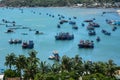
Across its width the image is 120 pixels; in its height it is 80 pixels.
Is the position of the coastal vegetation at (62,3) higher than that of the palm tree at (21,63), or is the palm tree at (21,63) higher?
the coastal vegetation at (62,3)

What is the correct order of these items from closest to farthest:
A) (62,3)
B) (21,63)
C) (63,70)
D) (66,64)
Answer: (63,70) < (66,64) < (21,63) < (62,3)

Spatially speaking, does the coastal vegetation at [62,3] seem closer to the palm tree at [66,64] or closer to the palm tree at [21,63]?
the palm tree at [66,64]

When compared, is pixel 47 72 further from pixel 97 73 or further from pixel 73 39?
pixel 73 39

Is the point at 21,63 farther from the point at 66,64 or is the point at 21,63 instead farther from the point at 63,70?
the point at 66,64

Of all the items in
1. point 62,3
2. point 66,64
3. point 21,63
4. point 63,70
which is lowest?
point 63,70

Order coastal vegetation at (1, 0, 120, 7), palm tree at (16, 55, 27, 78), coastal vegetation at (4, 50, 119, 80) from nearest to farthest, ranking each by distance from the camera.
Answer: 1. coastal vegetation at (4, 50, 119, 80)
2. palm tree at (16, 55, 27, 78)
3. coastal vegetation at (1, 0, 120, 7)

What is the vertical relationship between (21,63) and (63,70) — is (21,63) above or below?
above

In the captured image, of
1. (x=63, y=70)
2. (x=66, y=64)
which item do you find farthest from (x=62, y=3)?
(x=63, y=70)

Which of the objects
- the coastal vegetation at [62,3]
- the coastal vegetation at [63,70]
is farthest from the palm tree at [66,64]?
the coastal vegetation at [62,3]

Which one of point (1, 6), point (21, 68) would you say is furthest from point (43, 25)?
point (1, 6)

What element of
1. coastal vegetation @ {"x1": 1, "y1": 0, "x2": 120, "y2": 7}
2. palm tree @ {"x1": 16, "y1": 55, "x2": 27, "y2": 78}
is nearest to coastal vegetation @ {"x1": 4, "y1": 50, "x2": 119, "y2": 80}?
palm tree @ {"x1": 16, "y1": 55, "x2": 27, "y2": 78}

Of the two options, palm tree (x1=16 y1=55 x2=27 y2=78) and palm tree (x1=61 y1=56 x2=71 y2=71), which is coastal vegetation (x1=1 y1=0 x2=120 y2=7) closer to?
palm tree (x1=61 y1=56 x2=71 y2=71)
